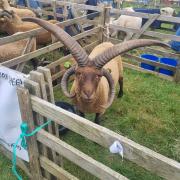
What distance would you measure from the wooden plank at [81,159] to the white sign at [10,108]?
1.38 ft

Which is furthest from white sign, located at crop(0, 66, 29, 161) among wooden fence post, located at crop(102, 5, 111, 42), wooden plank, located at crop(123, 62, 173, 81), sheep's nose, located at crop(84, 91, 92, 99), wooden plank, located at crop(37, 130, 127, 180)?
wooden plank, located at crop(123, 62, 173, 81)

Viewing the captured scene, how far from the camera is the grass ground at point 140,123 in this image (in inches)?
147

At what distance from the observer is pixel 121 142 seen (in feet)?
6.13

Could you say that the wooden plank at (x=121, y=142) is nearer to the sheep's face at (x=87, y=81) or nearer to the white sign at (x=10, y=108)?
the white sign at (x=10, y=108)

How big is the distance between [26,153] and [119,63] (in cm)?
284

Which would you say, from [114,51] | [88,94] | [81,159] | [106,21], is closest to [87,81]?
[88,94]

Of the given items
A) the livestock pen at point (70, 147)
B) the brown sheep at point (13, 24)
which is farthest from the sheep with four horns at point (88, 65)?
the brown sheep at point (13, 24)

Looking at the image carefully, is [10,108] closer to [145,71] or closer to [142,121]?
[142,121]

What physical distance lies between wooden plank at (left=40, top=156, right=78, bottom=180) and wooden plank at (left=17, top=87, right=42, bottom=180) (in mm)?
99

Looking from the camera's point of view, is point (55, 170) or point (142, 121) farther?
point (142, 121)

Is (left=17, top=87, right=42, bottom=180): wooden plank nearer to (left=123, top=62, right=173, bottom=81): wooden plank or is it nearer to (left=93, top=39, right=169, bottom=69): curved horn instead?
(left=93, top=39, right=169, bottom=69): curved horn

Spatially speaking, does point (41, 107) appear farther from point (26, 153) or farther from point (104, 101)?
point (104, 101)

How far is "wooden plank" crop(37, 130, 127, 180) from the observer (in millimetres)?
2068

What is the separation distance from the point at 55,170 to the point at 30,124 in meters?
0.60
